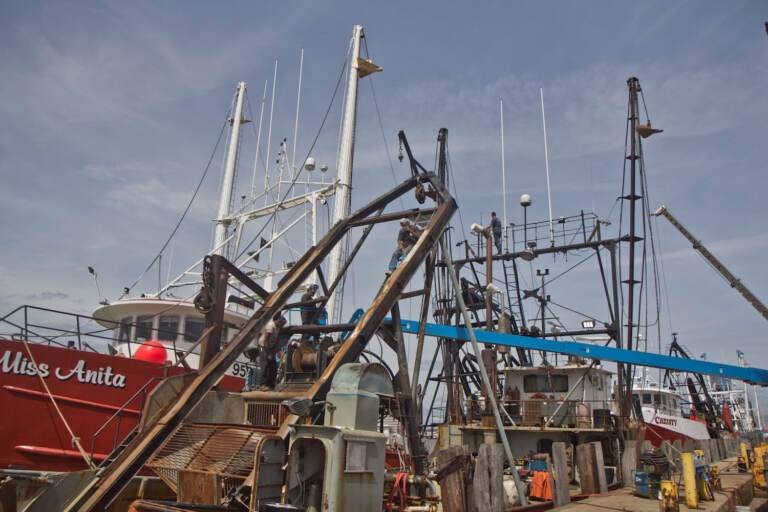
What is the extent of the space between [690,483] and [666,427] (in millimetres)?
16217

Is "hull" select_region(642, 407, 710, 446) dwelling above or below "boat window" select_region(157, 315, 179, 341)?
below

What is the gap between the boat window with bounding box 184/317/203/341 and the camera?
44.5ft

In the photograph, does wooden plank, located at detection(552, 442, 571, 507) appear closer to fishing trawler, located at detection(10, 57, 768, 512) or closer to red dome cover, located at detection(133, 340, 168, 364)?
fishing trawler, located at detection(10, 57, 768, 512)

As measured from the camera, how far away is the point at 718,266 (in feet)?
101

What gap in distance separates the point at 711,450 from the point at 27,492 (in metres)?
19.2

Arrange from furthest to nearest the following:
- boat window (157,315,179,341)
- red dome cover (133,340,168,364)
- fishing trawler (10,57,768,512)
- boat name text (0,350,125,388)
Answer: boat window (157,315,179,341) → red dome cover (133,340,168,364) → boat name text (0,350,125,388) → fishing trawler (10,57,768,512)

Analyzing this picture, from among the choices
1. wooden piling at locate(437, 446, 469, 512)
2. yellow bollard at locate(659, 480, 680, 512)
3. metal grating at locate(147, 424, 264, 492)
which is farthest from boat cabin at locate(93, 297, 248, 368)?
yellow bollard at locate(659, 480, 680, 512)

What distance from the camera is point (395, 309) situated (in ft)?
31.1

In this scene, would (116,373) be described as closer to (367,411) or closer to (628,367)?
(367,411)

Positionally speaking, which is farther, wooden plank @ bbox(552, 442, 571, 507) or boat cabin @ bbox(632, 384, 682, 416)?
boat cabin @ bbox(632, 384, 682, 416)

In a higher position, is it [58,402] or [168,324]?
[168,324]

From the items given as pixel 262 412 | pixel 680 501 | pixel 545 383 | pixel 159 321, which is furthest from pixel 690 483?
pixel 159 321

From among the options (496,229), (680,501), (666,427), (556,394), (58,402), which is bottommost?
(680,501)

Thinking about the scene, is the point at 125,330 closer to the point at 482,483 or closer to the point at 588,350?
the point at 482,483
